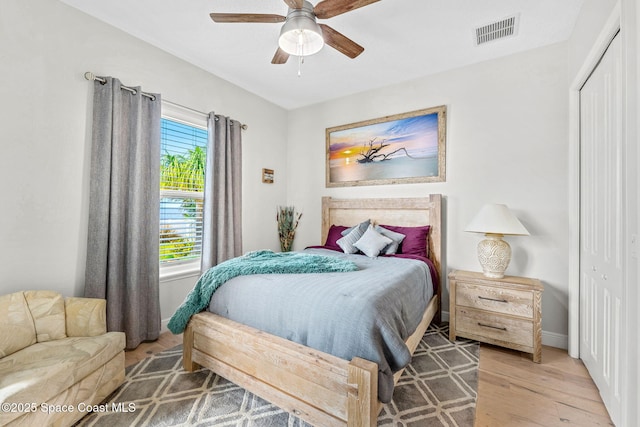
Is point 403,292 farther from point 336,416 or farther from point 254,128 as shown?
point 254,128

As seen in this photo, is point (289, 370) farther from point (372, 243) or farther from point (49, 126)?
point (49, 126)

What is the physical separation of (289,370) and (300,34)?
209cm

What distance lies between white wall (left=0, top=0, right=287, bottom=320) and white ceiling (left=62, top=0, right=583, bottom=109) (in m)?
0.28

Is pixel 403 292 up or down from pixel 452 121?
down

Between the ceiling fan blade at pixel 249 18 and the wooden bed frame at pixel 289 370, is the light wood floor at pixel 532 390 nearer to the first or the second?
the wooden bed frame at pixel 289 370

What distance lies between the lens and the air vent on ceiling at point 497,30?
2.25 metres

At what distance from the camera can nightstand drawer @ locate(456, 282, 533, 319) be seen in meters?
2.22

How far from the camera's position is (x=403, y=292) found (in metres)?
1.84

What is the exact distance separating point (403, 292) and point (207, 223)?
2.12 meters

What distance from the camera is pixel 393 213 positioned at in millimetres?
3266

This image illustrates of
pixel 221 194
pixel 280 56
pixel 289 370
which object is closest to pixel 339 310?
pixel 289 370

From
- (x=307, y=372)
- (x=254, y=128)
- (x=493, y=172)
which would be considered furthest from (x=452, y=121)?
(x=307, y=372)

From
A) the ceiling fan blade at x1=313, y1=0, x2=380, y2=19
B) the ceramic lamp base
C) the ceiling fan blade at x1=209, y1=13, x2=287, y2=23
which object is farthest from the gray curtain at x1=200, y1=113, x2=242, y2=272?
the ceramic lamp base

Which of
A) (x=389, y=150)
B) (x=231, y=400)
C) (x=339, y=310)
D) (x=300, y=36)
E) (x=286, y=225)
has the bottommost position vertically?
(x=231, y=400)
